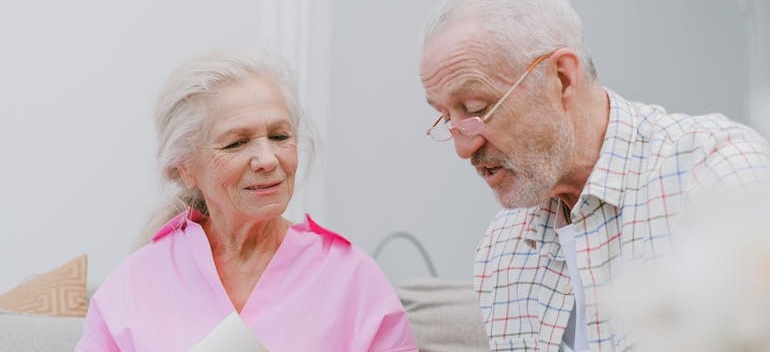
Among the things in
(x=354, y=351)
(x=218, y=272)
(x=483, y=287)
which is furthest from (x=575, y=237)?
(x=218, y=272)

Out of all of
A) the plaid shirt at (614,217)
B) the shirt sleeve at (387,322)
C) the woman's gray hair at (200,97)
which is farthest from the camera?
the woman's gray hair at (200,97)

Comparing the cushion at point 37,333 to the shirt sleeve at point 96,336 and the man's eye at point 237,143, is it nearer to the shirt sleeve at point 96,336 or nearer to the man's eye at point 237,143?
the shirt sleeve at point 96,336

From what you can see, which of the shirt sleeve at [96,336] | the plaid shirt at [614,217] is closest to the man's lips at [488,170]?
the plaid shirt at [614,217]

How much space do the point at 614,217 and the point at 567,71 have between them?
24 centimetres

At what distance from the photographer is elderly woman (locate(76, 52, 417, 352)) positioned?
174 cm

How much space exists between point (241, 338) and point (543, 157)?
561 millimetres

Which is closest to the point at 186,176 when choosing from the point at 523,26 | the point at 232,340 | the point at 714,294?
the point at 232,340

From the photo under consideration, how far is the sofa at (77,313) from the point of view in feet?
6.63

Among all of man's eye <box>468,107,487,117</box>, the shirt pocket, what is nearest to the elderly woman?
the shirt pocket

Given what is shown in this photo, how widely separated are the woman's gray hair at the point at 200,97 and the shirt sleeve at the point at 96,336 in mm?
306

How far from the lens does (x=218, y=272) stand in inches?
73.0

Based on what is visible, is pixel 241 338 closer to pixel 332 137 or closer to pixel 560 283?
pixel 560 283

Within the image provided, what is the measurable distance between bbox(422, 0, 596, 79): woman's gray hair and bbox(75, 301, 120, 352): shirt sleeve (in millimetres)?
879

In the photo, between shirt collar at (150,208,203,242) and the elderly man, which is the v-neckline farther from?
the elderly man
